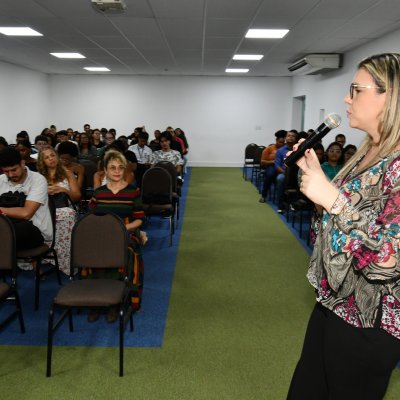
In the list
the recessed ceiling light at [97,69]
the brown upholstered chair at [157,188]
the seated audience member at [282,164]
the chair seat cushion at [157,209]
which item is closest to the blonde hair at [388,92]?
the chair seat cushion at [157,209]

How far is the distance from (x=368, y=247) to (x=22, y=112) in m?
12.3

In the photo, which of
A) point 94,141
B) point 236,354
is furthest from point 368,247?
point 94,141

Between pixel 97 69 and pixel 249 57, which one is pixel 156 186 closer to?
pixel 249 57

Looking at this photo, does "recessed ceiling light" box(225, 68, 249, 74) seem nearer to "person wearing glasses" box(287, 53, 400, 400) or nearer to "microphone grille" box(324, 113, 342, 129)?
"microphone grille" box(324, 113, 342, 129)

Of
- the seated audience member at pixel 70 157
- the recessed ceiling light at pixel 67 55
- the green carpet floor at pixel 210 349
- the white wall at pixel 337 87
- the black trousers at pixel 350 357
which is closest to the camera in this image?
the black trousers at pixel 350 357

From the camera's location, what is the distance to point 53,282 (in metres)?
3.97

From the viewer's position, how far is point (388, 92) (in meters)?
1.05

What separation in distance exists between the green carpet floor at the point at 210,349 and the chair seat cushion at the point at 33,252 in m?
0.77

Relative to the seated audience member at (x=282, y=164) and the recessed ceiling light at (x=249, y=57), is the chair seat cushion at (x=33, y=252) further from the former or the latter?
the recessed ceiling light at (x=249, y=57)

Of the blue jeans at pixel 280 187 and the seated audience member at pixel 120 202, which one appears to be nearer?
the seated audience member at pixel 120 202

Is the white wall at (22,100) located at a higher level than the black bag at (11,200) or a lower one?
higher

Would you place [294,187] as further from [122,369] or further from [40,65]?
[40,65]

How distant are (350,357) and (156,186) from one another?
179 inches

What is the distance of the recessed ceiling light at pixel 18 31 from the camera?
20.9ft
